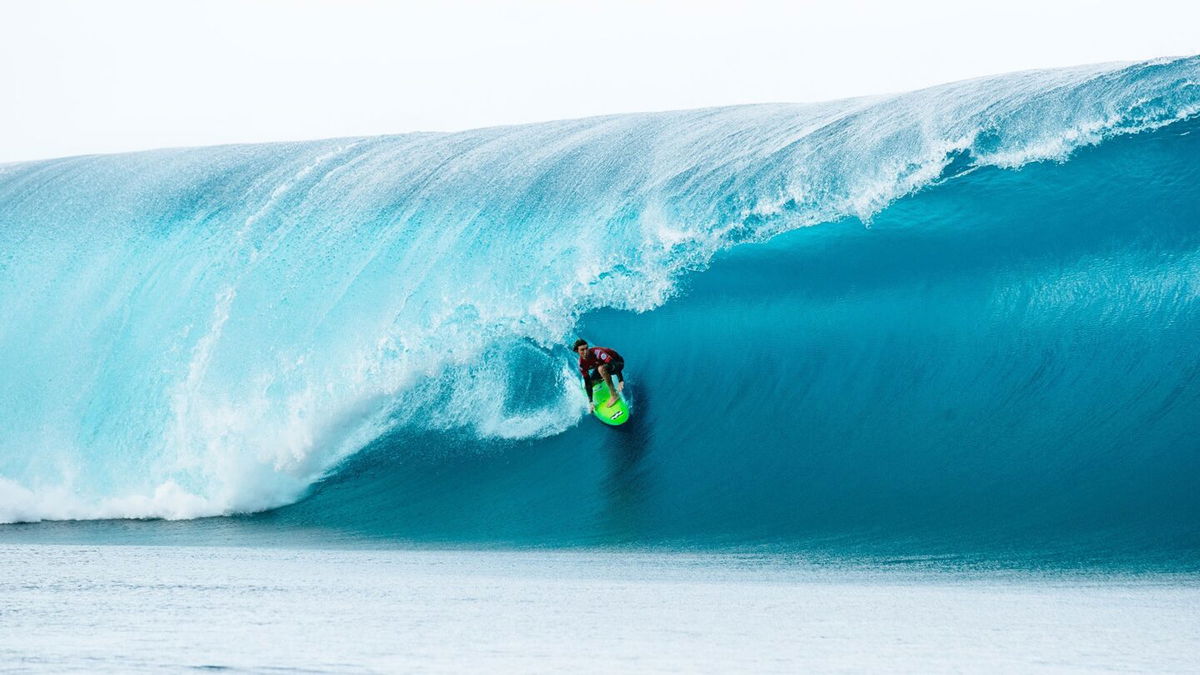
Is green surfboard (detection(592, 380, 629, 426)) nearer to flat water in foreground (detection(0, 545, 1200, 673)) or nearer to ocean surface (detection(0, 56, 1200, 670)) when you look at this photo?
ocean surface (detection(0, 56, 1200, 670))

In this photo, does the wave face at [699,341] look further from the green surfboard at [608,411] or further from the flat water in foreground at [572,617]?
the flat water in foreground at [572,617]

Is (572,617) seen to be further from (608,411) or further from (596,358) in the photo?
(608,411)

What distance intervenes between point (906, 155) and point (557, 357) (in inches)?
129

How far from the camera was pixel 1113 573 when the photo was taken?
4.97 m

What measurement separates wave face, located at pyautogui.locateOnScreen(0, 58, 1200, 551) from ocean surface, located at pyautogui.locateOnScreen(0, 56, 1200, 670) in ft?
0.09

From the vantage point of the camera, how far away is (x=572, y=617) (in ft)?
11.3

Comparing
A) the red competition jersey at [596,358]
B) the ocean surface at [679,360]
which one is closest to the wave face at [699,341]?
the ocean surface at [679,360]

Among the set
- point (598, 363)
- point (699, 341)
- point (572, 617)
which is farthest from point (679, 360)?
point (572, 617)

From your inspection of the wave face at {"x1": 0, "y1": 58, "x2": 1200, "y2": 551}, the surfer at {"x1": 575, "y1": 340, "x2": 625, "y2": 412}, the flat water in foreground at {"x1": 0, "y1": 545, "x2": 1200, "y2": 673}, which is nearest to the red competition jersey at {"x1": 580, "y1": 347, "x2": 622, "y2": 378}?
the surfer at {"x1": 575, "y1": 340, "x2": 625, "y2": 412}

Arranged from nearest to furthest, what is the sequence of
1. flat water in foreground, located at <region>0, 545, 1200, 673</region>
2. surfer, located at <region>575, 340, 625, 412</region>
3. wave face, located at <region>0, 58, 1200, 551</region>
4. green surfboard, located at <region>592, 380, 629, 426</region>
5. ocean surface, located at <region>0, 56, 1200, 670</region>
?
1. flat water in foreground, located at <region>0, 545, 1200, 673</region>
2. ocean surface, located at <region>0, 56, 1200, 670</region>
3. wave face, located at <region>0, 58, 1200, 551</region>
4. surfer, located at <region>575, 340, 625, 412</region>
5. green surfboard, located at <region>592, 380, 629, 426</region>

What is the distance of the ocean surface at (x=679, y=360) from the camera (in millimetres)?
6078

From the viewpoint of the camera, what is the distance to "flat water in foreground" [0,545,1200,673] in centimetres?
274

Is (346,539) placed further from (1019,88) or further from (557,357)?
(1019,88)

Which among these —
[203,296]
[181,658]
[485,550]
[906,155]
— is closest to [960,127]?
[906,155]
